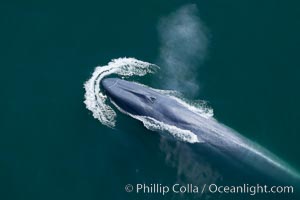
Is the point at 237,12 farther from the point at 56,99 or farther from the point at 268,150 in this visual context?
the point at 56,99

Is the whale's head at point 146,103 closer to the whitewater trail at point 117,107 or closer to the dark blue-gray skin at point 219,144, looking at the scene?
the dark blue-gray skin at point 219,144

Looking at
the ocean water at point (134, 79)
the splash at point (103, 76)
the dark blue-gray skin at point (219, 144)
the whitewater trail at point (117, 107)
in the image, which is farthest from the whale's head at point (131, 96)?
the ocean water at point (134, 79)

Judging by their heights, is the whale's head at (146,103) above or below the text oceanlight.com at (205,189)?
above

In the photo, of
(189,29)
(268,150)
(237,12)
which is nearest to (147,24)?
(189,29)

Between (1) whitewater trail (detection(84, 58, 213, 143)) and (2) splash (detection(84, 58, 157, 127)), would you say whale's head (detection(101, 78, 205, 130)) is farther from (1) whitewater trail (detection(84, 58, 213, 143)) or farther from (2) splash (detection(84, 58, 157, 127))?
(2) splash (detection(84, 58, 157, 127))

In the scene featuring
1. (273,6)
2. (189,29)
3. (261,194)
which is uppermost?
(273,6)

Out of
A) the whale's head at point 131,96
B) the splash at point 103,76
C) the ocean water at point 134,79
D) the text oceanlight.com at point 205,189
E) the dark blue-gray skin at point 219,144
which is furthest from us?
the splash at point 103,76
